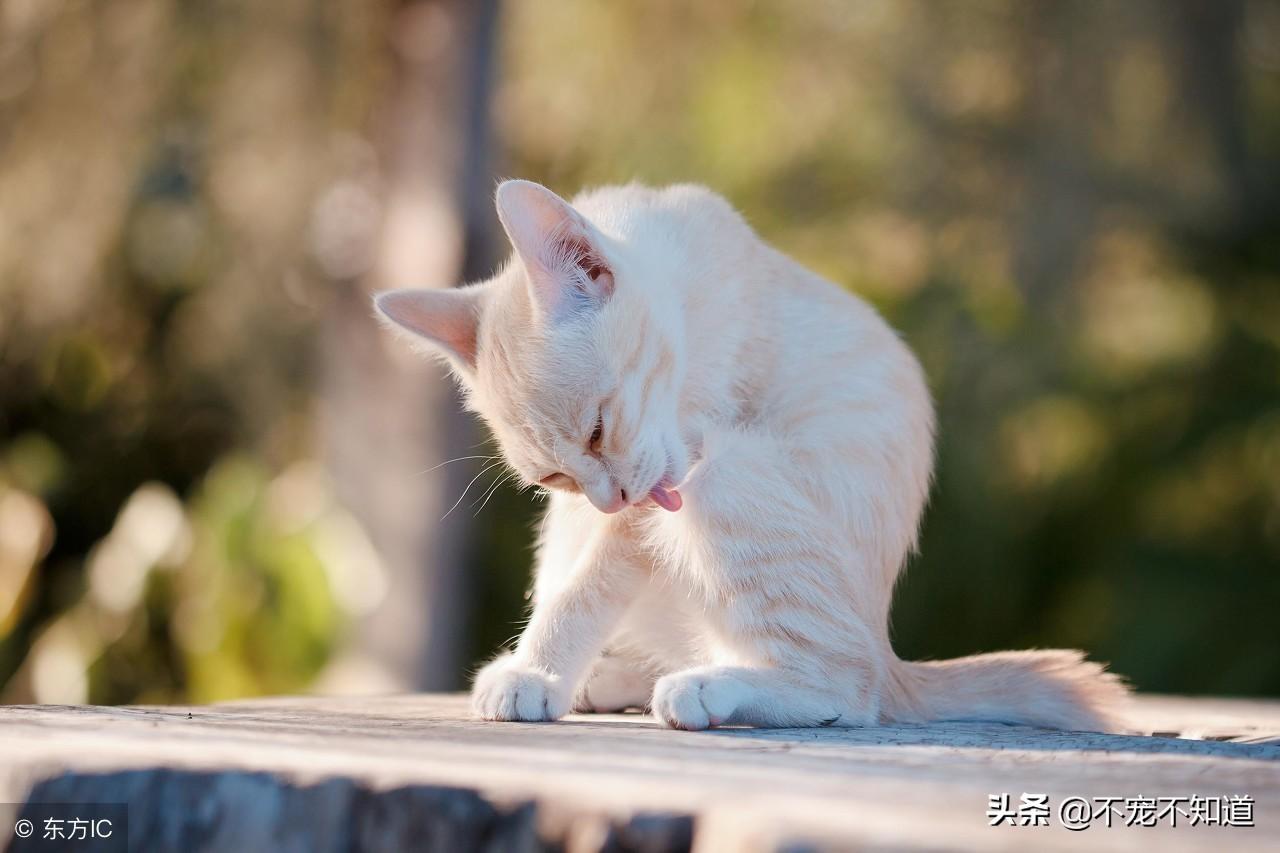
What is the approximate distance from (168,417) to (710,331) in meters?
5.16

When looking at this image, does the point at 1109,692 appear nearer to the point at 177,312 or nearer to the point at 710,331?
the point at 710,331

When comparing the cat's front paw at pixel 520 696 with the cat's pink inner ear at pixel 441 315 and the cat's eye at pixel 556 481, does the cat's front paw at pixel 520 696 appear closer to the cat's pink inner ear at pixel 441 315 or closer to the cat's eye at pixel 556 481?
the cat's eye at pixel 556 481

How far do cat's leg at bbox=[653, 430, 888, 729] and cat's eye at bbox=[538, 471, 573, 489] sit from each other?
21cm

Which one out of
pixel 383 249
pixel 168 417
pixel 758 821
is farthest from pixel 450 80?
pixel 758 821

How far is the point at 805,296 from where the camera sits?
2475mm

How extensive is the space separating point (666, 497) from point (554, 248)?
0.47 metres

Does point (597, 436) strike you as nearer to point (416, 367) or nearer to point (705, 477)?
point (705, 477)

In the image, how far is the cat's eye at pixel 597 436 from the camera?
2185 millimetres

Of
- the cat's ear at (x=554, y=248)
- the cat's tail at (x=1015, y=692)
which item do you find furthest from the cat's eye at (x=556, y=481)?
the cat's tail at (x=1015, y=692)

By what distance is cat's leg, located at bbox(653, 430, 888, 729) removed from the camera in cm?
204

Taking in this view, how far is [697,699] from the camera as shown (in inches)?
75.3

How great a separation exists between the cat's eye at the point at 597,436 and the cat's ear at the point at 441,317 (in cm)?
38
